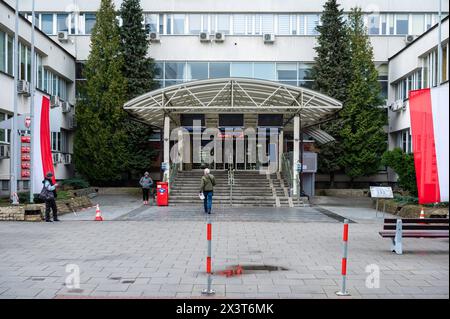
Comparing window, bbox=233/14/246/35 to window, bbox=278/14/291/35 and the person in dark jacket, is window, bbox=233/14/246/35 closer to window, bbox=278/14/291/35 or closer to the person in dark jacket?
window, bbox=278/14/291/35

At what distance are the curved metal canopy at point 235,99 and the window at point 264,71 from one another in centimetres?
585

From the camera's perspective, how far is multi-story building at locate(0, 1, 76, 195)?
21359 millimetres

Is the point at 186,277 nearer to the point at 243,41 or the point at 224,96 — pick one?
the point at 224,96

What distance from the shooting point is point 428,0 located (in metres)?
33.0

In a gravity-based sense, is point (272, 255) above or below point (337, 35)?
below

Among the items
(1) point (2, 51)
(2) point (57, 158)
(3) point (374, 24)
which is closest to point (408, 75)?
(3) point (374, 24)

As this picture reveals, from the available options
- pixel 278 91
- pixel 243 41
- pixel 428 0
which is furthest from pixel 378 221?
pixel 428 0

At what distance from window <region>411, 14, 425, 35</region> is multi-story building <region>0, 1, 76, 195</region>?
23.4m

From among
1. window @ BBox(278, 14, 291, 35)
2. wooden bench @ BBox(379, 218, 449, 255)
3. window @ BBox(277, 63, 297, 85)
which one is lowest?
wooden bench @ BBox(379, 218, 449, 255)

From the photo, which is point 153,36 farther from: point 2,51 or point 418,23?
point 418,23

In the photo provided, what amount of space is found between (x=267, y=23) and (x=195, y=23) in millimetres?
5078

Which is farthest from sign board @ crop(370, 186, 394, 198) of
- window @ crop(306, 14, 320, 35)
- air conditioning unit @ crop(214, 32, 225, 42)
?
window @ crop(306, 14, 320, 35)

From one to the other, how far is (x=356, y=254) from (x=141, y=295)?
16.4 ft

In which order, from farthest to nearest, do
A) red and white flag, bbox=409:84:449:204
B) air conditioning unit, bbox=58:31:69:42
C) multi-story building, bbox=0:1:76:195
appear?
air conditioning unit, bbox=58:31:69:42
multi-story building, bbox=0:1:76:195
red and white flag, bbox=409:84:449:204
